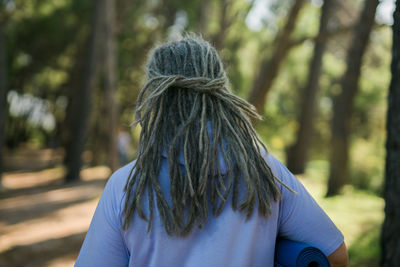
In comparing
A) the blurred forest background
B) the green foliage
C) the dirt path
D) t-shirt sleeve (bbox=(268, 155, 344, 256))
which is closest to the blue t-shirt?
t-shirt sleeve (bbox=(268, 155, 344, 256))

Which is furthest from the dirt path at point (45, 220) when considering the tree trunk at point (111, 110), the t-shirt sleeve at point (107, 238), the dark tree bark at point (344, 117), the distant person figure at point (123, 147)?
the dark tree bark at point (344, 117)

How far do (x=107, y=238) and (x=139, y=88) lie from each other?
433cm

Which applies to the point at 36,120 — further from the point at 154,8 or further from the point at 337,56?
the point at 337,56

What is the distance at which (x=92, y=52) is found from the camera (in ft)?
41.4

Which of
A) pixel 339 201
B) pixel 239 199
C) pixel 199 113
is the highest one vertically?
pixel 199 113

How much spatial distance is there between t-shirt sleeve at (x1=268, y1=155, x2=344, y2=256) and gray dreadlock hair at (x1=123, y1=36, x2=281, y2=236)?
0.08m

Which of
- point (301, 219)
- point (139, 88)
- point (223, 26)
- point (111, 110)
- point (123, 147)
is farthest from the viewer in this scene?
point (123, 147)

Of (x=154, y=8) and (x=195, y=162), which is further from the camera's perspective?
(x=154, y=8)

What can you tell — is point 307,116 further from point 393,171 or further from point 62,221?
point 393,171

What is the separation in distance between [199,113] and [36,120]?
1274 inches

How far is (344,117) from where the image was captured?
35.4 feet

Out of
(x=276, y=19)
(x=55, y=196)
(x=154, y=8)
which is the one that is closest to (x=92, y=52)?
(x=55, y=196)

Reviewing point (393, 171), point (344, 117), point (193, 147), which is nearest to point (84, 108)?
point (344, 117)

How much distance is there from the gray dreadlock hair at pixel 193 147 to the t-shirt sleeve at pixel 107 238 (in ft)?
0.22
